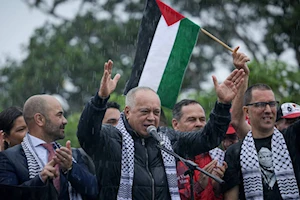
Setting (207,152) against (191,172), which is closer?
(191,172)

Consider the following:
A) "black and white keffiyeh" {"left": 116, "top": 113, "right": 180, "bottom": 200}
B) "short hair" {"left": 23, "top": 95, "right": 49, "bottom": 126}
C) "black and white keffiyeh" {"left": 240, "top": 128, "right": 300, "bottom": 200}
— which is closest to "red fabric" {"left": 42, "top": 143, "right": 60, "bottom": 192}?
"short hair" {"left": 23, "top": 95, "right": 49, "bottom": 126}

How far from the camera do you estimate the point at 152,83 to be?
7.22m

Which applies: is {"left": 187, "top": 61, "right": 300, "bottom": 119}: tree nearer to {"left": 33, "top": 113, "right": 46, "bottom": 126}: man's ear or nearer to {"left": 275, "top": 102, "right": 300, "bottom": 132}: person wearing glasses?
{"left": 275, "top": 102, "right": 300, "bottom": 132}: person wearing glasses

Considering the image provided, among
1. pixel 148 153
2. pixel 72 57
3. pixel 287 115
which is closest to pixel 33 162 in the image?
pixel 148 153

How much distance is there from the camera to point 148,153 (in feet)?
19.2

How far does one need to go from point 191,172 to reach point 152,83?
2186 millimetres

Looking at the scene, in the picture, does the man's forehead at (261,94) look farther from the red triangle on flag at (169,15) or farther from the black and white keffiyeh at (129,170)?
the red triangle on flag at (169,15)

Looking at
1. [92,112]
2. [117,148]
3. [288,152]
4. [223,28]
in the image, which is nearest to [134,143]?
[117,148]

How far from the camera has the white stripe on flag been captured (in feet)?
23.8

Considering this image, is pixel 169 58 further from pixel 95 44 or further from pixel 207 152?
pixel 95 44

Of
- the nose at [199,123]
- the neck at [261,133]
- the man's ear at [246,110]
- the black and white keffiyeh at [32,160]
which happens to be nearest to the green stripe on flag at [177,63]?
the nose at [199,123]

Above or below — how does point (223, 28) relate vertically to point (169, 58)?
above

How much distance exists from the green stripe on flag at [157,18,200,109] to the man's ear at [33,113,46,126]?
1.68 meters

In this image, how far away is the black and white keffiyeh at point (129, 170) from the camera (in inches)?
220
